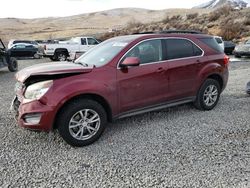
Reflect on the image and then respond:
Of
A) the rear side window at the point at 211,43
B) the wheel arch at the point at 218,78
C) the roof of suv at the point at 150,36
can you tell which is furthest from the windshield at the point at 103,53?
the wheel arch at the point at 218,78

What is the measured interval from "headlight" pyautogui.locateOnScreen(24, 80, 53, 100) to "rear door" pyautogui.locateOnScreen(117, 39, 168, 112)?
116cm

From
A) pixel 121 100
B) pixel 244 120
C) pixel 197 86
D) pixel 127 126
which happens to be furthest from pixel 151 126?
pixel 244 120

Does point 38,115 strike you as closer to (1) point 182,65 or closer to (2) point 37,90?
(2) point 37,90

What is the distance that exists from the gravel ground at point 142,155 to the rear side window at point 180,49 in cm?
122

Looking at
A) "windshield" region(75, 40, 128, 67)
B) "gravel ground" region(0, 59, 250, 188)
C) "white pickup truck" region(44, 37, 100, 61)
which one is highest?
"windshield" region(75, 40, 128, 67)

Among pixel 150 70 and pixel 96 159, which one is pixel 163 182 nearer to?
pixel 96 159

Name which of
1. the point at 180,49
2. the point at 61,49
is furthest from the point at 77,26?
the point at 180,49

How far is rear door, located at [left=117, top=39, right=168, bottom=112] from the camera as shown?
509 cm

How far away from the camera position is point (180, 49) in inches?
236

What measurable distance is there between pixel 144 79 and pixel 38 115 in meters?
1.90

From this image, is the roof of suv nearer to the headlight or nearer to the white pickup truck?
the headlight

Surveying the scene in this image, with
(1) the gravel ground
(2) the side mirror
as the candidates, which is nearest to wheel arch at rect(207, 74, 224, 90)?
(1) the gravel ground

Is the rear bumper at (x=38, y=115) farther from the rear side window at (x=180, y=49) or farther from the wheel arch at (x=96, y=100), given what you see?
the rear side window at (x=180, y=49)

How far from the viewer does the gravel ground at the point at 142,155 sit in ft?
12.2
